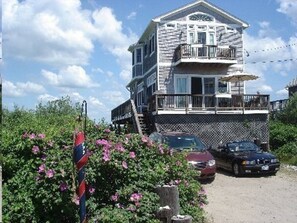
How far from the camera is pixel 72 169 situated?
5.90 metres

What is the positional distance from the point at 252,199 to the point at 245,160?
4908mm

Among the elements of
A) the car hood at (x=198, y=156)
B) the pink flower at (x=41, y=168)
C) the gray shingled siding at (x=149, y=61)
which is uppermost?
the gray shingled siding at (x=149, y=61)

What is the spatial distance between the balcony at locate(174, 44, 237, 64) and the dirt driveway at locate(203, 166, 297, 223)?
11107 millimetres

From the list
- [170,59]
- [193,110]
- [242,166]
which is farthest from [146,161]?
[170,59]

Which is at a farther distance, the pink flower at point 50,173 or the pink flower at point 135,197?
the pink flower at point 135,197

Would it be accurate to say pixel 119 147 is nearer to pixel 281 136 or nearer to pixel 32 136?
pixel 32 136

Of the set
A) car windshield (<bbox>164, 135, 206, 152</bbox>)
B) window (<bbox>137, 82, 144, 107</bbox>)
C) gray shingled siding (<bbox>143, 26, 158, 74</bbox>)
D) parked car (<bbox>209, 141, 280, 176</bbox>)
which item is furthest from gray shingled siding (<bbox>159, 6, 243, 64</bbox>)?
car windshield (<bbox>164, 135, 206, 152</bbox>)

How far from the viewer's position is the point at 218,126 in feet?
79.0

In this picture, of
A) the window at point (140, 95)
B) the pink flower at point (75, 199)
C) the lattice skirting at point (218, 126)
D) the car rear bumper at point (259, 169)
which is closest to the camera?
the pink flower at point (75, 199)

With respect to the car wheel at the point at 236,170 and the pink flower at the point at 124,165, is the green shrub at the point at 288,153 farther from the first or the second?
the pink flower at the point at 124,165

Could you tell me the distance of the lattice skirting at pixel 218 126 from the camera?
23516 mm

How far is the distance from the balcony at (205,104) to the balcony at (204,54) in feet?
8.32

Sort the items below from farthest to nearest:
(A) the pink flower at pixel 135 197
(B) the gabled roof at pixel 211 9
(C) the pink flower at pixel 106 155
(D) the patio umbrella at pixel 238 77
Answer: (B) the gabled roof at pixel 211 9 < (D) the patio umbrella at pixel 238 77 < (A) the pink flower at pixel 135 197 < (C) the pink flower at pixel 106 155

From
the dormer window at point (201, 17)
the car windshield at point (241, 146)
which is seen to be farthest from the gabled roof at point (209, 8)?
the car windshield at point (241, 146)
